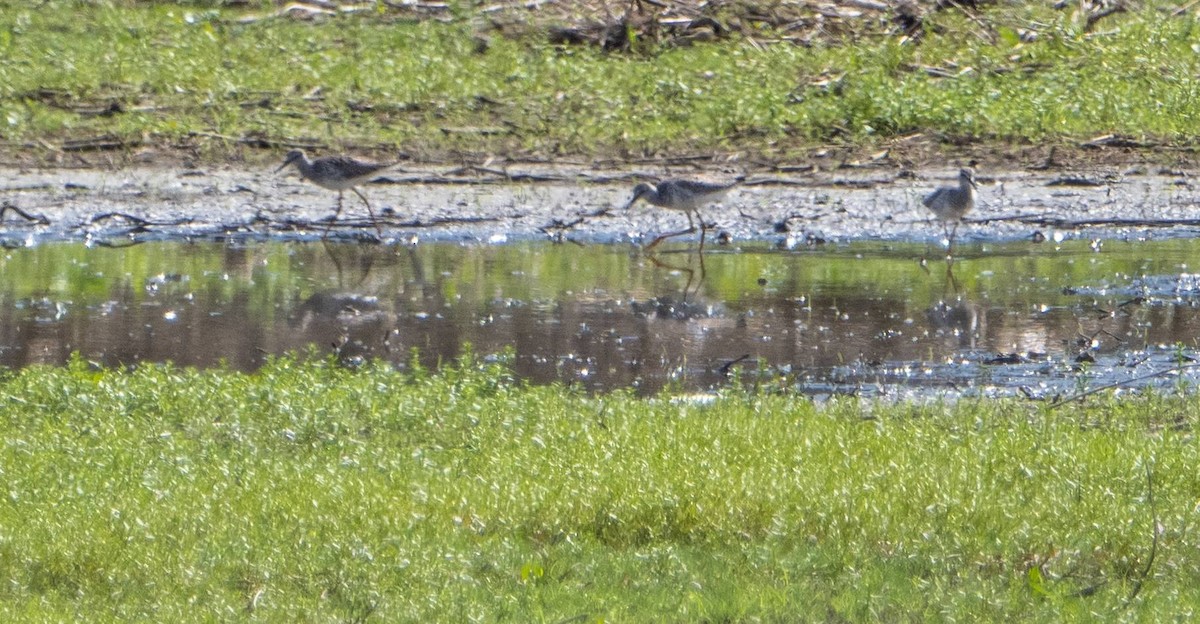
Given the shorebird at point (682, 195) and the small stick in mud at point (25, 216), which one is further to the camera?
the small stick in mud at point (25, 216)

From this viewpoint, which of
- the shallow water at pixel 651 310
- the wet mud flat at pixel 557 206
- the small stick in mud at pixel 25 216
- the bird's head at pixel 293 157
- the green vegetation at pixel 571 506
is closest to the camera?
the green vegetation at pixel 571 506

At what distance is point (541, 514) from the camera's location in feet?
21.8

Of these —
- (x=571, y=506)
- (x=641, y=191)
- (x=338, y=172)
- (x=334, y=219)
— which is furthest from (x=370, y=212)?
(x=571, y=506)

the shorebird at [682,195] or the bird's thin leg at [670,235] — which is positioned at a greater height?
the shorebird at [682,195]

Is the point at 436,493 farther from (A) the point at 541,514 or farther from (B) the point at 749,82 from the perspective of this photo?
(B) the point at 749,82

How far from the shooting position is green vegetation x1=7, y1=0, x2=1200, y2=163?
16859mm

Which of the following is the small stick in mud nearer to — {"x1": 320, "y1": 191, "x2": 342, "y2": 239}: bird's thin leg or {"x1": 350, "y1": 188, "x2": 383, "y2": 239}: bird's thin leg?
{"x1": 320, "y1": 191, "x2": 342, "y2": 239}: bird's thin leg

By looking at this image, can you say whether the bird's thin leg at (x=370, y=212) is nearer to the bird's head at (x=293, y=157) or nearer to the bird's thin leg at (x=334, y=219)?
the bird's thin leg at (x=334, y=219)

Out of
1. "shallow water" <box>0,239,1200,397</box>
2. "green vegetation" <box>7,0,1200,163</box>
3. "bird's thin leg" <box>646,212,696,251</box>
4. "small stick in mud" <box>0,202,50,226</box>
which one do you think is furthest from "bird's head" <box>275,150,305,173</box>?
"bird's thin leg" <box>646,212,696,251</box>

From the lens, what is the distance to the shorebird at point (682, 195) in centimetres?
1458

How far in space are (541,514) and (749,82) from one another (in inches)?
456

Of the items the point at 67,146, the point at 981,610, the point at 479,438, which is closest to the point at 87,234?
the point at 67,146

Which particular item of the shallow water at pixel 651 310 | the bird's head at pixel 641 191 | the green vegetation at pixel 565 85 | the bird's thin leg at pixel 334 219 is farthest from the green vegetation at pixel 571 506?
the green vegetation at pixel 565 85

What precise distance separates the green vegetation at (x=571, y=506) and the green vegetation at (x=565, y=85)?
8.42 meters
